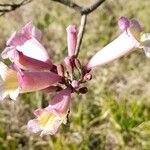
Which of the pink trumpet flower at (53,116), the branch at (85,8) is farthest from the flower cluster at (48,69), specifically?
the branch at (85,8)

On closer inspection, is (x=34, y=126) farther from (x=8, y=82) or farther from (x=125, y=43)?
(x=125, y=43)

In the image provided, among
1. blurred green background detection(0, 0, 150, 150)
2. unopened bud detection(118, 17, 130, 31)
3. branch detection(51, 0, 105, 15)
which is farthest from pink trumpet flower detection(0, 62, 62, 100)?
blurred green background detection(0, 0, 150, 150)

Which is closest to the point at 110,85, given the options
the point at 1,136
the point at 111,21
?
the point at 111,21

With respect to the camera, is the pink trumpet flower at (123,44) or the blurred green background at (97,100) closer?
the pink trumpet flower at (123,44)

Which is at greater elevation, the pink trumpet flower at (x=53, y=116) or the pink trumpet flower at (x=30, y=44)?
the pink trumpet flower at (x=30, y=44)

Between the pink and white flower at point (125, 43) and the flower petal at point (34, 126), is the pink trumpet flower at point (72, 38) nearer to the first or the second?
the pink and white flower at point (125, 43)
